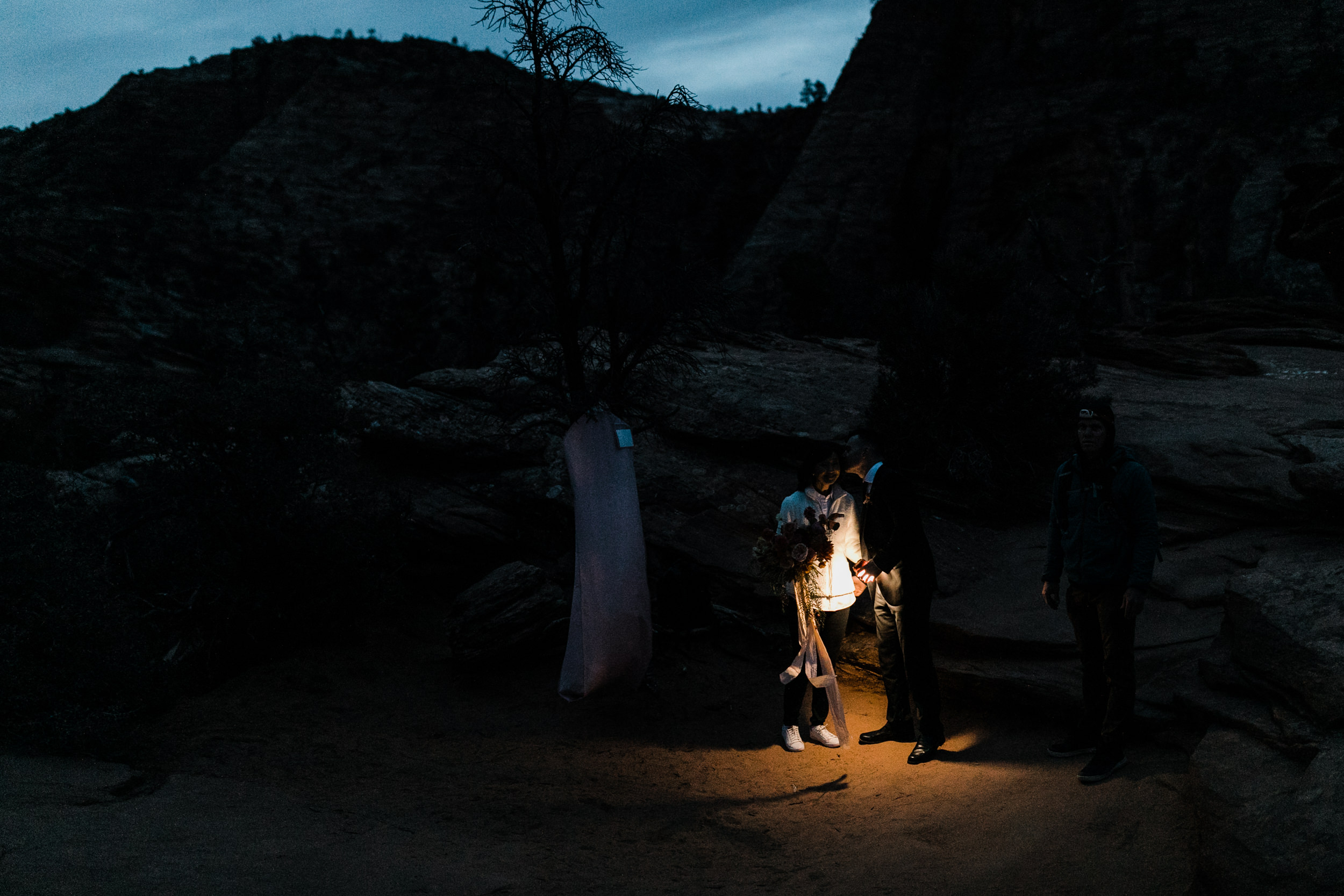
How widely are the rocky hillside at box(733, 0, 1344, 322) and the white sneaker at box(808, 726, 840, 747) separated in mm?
13916

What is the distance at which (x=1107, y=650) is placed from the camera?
4.35 meters

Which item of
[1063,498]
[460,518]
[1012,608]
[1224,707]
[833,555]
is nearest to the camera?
[1224,707]

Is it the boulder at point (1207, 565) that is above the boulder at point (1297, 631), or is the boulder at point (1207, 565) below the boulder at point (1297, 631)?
below

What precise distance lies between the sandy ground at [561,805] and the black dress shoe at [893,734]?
0.09 meters

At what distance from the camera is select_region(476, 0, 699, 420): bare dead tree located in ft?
22.3

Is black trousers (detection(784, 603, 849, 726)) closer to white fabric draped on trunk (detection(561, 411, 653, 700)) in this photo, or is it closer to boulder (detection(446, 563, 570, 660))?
white fabric draped on trunk (detection(561, 411, 653, 700))

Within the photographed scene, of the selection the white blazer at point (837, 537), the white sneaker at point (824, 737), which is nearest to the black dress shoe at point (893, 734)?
the white sneaker at point (824, 737)

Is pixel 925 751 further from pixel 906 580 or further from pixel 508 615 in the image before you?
pixel 508 615

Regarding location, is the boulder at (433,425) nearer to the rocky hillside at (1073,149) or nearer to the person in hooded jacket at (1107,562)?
the person in hooded jacket at (1107,562)

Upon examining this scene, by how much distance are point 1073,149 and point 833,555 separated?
84.5ft

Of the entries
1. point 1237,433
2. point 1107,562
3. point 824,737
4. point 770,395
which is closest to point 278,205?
point 770,395

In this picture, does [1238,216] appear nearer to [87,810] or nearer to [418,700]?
[418,700]

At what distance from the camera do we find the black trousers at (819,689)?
589 centimetres

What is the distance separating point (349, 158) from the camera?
3184 cm
